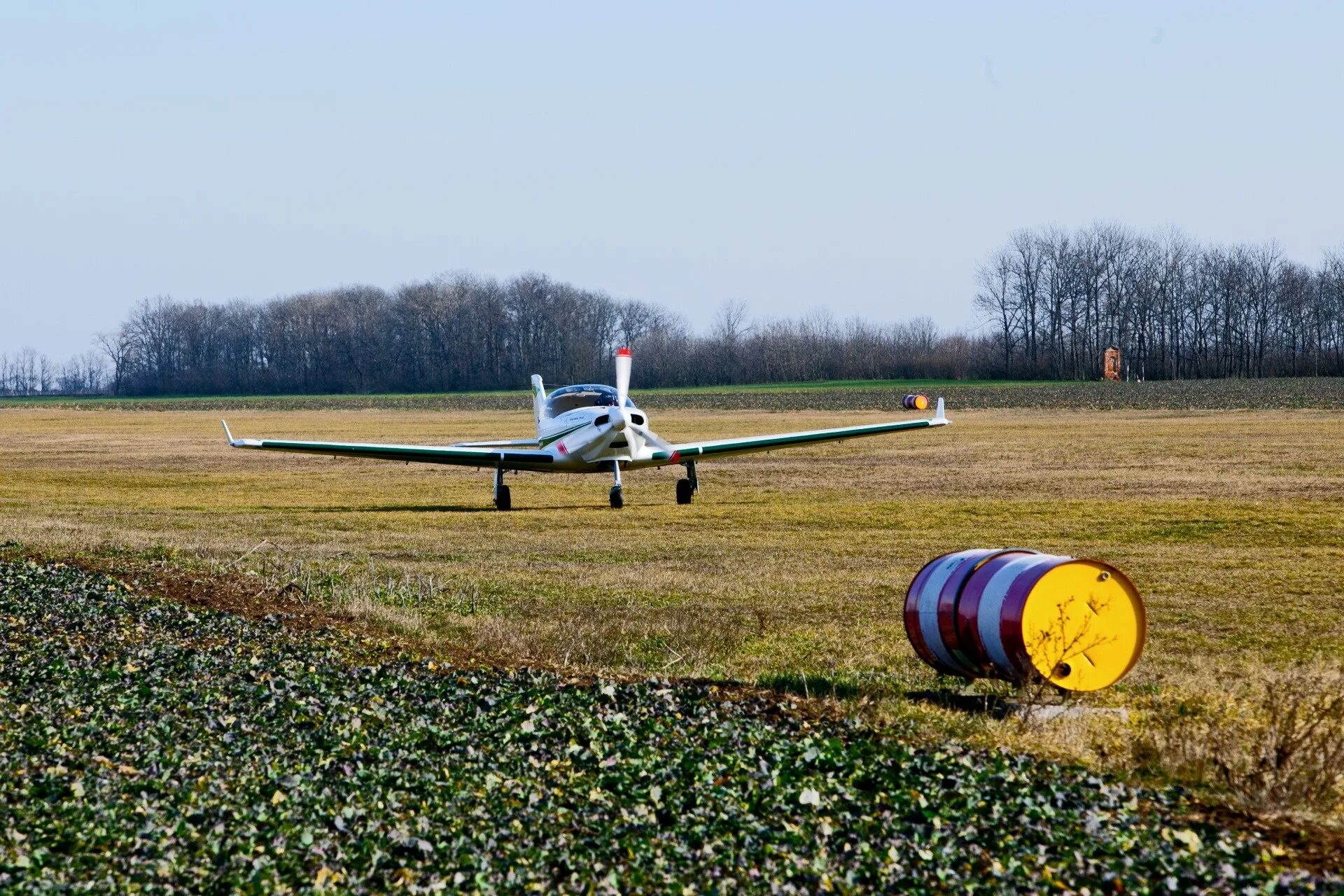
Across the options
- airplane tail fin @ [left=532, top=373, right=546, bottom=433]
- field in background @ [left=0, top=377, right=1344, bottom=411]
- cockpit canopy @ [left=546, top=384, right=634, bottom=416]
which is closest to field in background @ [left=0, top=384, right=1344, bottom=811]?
airplane tail fin @ [left=532, top=373, right=546, bottom=433]

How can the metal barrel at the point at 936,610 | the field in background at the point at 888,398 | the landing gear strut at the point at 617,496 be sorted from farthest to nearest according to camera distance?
1. the field in background at the point at 888,398
2. the landing gear strut at the point at 617,496
3. the metal barrel at the point at 936,610

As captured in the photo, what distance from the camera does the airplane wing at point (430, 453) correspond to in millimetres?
24703

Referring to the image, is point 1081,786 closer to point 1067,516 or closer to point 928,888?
point 928,888

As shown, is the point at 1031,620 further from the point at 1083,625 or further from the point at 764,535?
the point at 764,535

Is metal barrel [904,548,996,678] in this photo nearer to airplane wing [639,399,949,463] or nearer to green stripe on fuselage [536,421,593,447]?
green stripe on fuselage [536,421,593,447]

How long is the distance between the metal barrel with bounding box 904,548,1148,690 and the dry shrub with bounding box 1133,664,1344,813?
1.58ft

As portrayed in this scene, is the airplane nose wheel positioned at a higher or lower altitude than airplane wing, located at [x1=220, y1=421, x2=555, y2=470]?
lower

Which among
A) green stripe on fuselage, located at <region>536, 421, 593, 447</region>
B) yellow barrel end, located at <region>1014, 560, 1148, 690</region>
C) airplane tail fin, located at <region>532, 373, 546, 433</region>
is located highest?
airplane tail fin, located at <region>532, 373, 546, 433</region>

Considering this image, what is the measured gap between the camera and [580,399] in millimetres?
25688

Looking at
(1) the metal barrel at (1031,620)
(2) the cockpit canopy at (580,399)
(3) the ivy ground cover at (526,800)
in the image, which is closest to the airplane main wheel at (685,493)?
(2) the cockpit canopy at (580,399)

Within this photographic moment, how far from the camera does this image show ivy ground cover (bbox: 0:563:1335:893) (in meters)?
5.64

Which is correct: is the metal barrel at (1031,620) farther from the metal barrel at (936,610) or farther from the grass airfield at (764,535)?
the grass airfield at (764,535)

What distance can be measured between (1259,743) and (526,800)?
3747 mm

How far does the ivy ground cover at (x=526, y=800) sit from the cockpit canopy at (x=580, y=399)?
1640 cm
